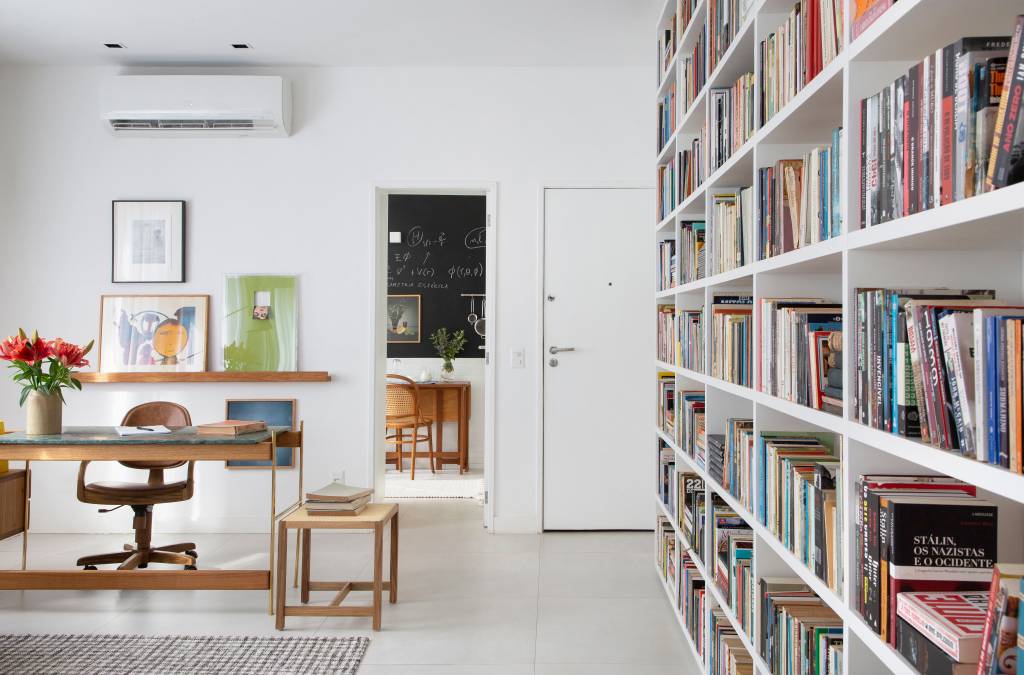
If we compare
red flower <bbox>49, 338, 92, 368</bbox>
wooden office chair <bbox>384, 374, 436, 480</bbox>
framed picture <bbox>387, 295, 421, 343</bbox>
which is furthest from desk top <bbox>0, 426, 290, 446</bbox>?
framed picture <bbox>387, 295, 421, 343</bbox>

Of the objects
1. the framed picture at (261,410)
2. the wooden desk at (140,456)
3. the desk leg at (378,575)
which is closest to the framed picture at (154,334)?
the framed picture at (261,410)

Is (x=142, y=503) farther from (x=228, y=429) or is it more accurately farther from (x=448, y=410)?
(x=448, y=410)

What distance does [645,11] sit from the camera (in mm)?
3643

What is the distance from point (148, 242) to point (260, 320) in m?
0.83

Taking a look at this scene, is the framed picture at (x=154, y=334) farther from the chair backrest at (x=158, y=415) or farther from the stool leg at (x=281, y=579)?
the stool leg at (x=281, y=579)

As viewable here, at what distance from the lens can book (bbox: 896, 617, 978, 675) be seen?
3.06 feet

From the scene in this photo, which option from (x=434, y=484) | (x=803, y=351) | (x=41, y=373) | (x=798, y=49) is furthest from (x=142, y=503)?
(x=798, y=49)

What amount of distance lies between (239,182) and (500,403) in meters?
2.09

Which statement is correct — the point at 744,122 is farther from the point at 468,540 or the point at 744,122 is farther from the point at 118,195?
the point at 118,195

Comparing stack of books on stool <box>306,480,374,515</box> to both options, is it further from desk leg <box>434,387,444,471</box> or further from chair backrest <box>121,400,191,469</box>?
desk leg <box>434,387,444,471</box>

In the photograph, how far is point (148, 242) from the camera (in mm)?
4332

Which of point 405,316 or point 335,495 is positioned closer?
point 335,495

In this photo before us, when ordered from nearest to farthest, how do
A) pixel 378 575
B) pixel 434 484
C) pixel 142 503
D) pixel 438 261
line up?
1. pixel 378 575
2. pixel 142 503
3. pixel 434 484
4. pixel 438 261

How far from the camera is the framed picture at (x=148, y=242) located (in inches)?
170
